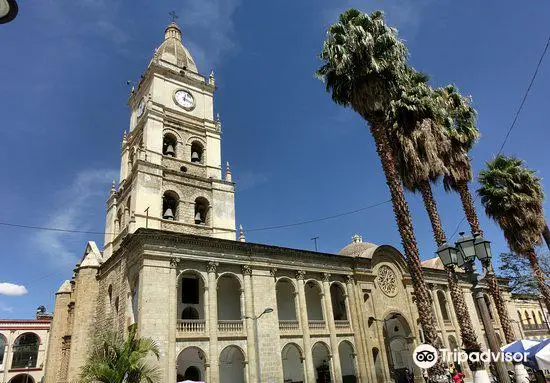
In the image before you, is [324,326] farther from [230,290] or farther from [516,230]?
[516,230]

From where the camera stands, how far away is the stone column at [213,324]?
1948 centimetres

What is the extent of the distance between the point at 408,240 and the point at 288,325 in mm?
10550

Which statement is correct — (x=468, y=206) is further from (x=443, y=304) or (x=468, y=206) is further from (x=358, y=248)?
(x=443, y=304)

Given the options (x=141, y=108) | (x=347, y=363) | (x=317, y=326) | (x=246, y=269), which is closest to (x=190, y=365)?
(x=246, y=269)

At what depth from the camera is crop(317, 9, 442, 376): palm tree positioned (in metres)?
17.2

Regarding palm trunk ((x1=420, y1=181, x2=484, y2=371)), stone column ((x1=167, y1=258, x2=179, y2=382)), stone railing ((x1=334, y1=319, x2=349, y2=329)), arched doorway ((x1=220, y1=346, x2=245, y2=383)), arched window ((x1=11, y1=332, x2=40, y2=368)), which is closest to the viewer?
palm trunk ((x1=420, y1=181, x2=484, y2=371))

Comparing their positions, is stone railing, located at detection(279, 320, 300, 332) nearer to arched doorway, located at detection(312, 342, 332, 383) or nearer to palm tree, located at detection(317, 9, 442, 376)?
arched doorway, located at detection(312, 342, 332, 383)

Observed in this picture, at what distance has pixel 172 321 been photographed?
19.2 m

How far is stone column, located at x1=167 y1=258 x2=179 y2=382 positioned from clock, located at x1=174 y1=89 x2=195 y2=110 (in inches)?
586

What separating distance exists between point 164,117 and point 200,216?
7.87m

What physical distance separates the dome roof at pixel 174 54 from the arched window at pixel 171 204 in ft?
37.3

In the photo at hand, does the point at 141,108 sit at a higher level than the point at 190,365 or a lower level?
higher

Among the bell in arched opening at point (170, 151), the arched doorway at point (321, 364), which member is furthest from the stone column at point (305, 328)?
the bell in arched opening at point (170, 151)

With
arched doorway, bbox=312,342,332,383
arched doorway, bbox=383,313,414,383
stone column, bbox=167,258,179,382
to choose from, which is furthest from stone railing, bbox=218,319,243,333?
arched doorway, bbox=383,313,414,383
